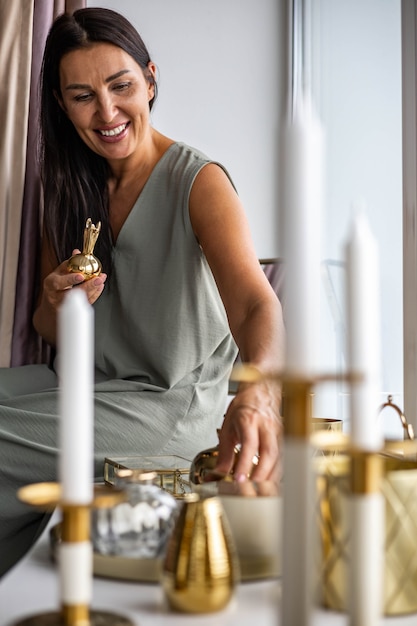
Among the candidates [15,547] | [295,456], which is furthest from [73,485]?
Answer: [15,547]

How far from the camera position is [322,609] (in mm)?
634

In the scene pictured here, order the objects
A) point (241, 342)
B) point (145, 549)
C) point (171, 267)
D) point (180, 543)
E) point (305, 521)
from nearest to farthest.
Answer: point (305, 521) → point (180, 543) → point (145, 549) → point (241, 342) → point (171, 267)

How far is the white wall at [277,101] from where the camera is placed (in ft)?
8.61

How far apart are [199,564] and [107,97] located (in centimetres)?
140

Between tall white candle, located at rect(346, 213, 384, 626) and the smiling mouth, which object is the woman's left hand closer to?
tall white candle, located at rect(346, 213, 384, 626)

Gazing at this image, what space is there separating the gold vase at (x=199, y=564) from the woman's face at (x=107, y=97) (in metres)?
A: 1.35

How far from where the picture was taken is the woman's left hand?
0.95m

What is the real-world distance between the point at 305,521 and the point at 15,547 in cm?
→ 131

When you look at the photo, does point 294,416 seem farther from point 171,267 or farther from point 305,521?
point 171,267

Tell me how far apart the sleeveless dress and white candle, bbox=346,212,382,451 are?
124 cm

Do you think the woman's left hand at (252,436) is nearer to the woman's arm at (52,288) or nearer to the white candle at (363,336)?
the white candle at (363,336)

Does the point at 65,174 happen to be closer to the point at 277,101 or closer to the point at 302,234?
the point at 277,101

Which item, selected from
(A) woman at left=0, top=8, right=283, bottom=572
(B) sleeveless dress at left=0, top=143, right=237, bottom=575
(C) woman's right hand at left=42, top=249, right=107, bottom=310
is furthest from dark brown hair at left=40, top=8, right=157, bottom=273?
(C) woman's right hand at left=42, top=249, right=107, bottom=310

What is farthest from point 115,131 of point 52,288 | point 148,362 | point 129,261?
point 148,362
